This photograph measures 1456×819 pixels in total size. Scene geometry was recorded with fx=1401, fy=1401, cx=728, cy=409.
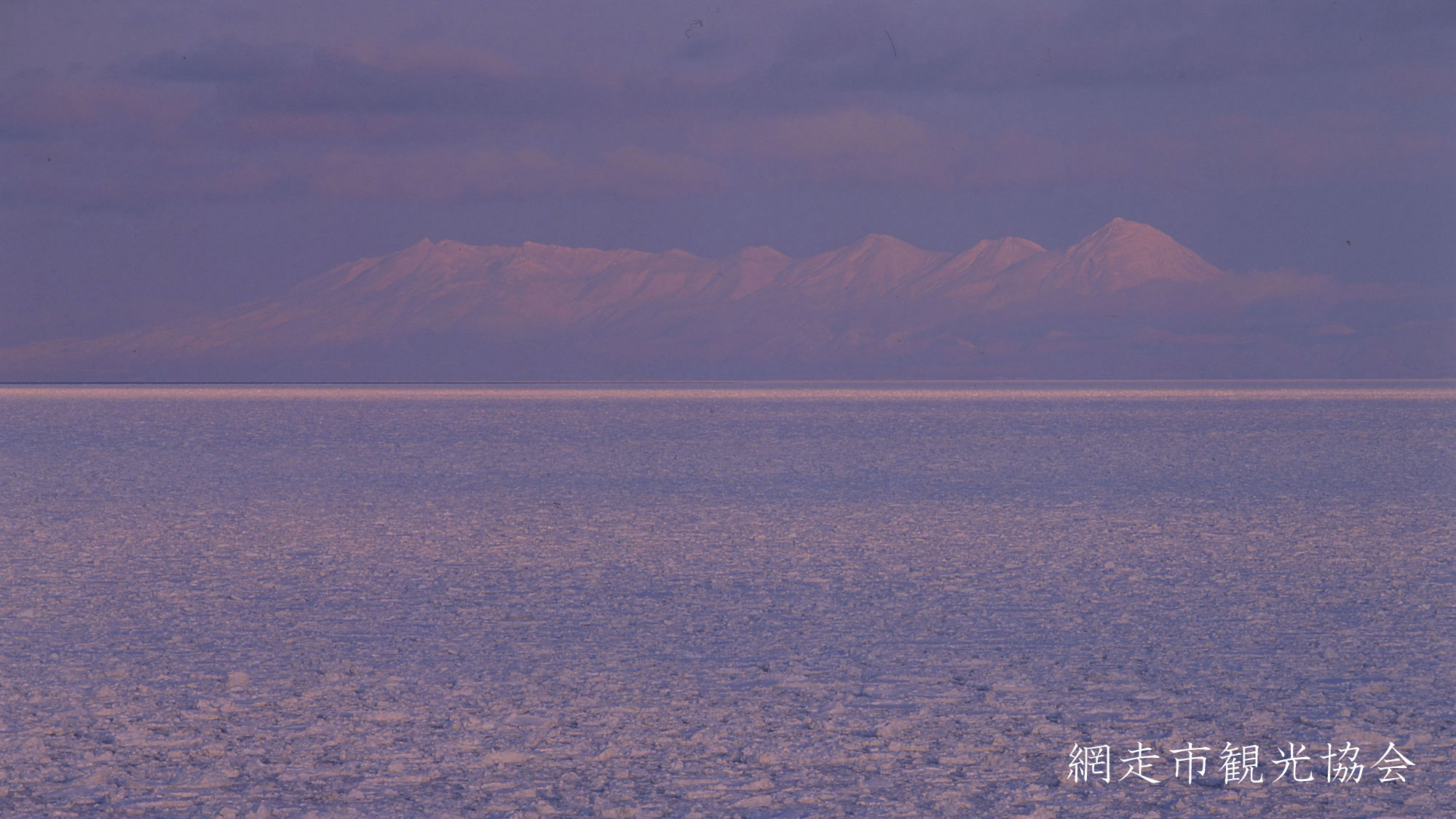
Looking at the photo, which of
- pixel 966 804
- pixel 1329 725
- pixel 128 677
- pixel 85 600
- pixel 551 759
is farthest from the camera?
pixel 85 600

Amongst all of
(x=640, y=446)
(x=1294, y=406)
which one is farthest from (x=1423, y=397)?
(x=640, y=446)

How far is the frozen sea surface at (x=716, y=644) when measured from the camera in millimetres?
4742

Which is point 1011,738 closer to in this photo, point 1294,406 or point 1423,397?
point 1294,406

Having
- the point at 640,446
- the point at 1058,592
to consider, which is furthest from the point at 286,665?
the point at 640,446

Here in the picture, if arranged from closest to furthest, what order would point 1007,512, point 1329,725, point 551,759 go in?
point 551,759
point 1329,725
point 1007,512

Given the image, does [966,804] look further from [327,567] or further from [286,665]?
[327,567]

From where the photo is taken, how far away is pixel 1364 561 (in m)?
9.48

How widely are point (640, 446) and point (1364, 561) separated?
50.4 ft

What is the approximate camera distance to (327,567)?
946cm

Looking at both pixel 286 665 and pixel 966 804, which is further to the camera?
pixel 286 665

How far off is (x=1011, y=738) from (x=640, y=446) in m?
18.7

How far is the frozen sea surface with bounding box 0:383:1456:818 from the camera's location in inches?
187

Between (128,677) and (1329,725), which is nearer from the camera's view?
(1329,725)

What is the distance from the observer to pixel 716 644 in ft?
22.7
